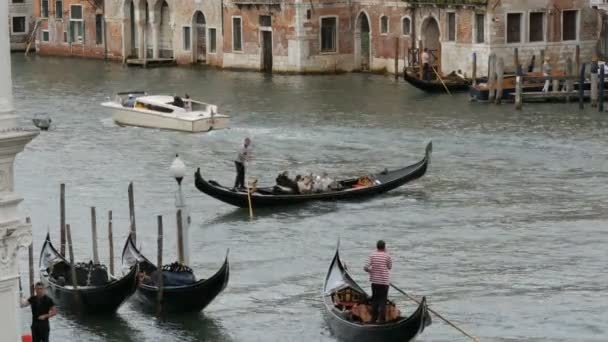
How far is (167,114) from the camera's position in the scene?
22297 mm

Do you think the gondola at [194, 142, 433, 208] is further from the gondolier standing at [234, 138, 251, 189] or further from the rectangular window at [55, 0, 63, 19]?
the rectangular window at [55, 0, 63, 19]

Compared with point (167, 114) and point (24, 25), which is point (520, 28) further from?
point (24, 25)

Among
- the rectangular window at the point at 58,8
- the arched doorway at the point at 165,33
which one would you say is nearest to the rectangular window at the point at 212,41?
the arched doorway at the point at 165,33

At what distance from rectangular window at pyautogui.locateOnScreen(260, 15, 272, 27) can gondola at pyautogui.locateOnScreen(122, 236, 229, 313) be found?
17.1 meters

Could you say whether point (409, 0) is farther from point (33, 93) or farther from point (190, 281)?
point (190, 281)

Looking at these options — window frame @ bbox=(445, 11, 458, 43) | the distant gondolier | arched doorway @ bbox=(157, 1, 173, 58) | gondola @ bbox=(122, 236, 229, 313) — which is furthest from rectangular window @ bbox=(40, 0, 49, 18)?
gondola @ bbox=(122, 236, 229, 313)

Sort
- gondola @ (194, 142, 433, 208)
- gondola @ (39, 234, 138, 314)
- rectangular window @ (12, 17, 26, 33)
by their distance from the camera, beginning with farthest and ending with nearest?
rectangular window @ (12, 17, 26, 33), gondola @ (194, 142, 433, 208), gondola @ (39, 234, 138, 314)

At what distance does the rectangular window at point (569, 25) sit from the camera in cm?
2669

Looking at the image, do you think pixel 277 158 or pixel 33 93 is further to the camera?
pixel 33 93

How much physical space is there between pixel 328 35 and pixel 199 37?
10.0 feet

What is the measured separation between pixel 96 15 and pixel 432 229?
19.4 m

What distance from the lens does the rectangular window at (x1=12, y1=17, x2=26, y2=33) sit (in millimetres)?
36250

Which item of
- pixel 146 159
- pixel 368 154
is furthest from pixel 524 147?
pixel 146 159

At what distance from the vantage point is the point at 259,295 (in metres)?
12.7
